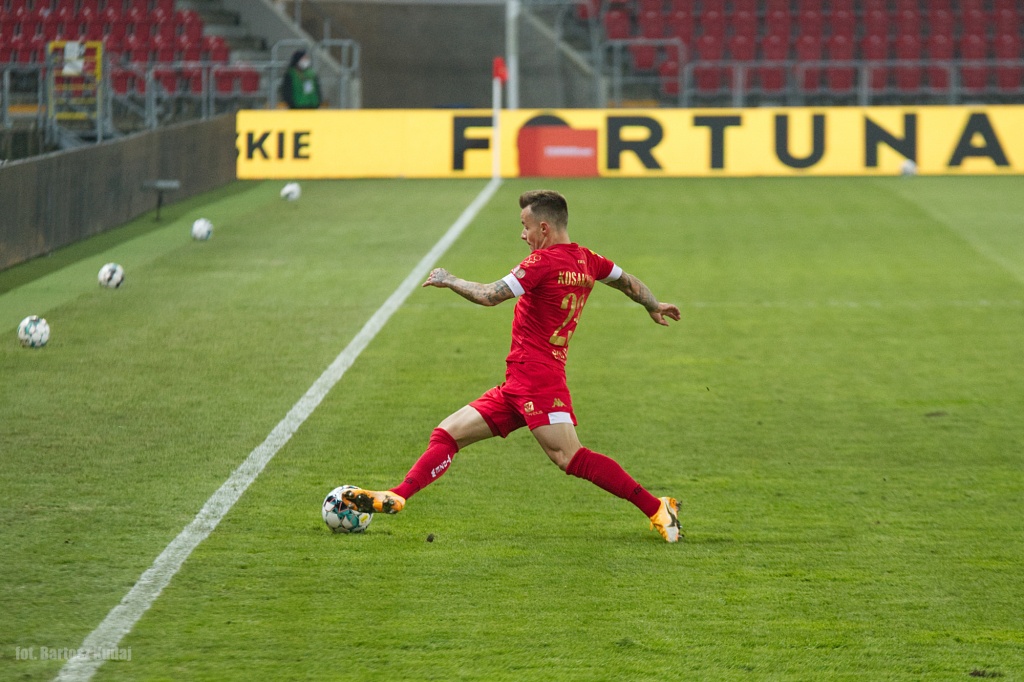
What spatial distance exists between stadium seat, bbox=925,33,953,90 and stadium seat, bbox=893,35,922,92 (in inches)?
10.3

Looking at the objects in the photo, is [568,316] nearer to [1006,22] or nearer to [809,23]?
[809,23]

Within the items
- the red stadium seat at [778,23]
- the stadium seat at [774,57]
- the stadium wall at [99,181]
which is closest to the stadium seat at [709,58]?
the stadium seat at [774,57]

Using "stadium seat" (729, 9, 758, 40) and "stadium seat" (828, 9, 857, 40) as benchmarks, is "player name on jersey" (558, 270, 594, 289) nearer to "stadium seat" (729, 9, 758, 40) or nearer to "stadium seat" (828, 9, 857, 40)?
"stadium seat" (729, 9, 758, 40)

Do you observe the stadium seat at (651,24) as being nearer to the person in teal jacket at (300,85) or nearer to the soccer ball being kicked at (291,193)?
the person in teal jacket at (300,85)

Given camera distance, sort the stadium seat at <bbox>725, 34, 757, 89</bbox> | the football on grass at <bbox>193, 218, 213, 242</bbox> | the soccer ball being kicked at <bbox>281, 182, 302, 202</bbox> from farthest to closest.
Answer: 1. the stadium seat at <bbox>725, 34, 757, 89</bbox>
2. the soccer ball being kicked at <bbox>281, 182, 302, 202</bbox>
3. the football on grass at <bbox>193, 218, 213, 242</bbox>

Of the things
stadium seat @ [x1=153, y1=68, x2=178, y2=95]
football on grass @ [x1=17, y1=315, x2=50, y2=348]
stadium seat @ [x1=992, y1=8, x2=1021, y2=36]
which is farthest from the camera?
stadium seat @ [x1=992, y1=8, x2=1021, y2=36]

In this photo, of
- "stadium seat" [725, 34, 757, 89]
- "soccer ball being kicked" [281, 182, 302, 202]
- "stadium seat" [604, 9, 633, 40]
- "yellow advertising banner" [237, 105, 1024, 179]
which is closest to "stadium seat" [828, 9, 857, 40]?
"stadium seat" [725, 34, 757, 89]

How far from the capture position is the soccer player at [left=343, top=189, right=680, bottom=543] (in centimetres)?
633

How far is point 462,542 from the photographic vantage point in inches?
255

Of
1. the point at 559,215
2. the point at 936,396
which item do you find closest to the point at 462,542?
the point at 559,215

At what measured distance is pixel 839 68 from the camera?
3316cm

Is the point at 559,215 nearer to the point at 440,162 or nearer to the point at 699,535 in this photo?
the point at 699,535

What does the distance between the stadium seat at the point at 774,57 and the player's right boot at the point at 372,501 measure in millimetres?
28249

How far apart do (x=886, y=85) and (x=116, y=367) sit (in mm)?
26461
